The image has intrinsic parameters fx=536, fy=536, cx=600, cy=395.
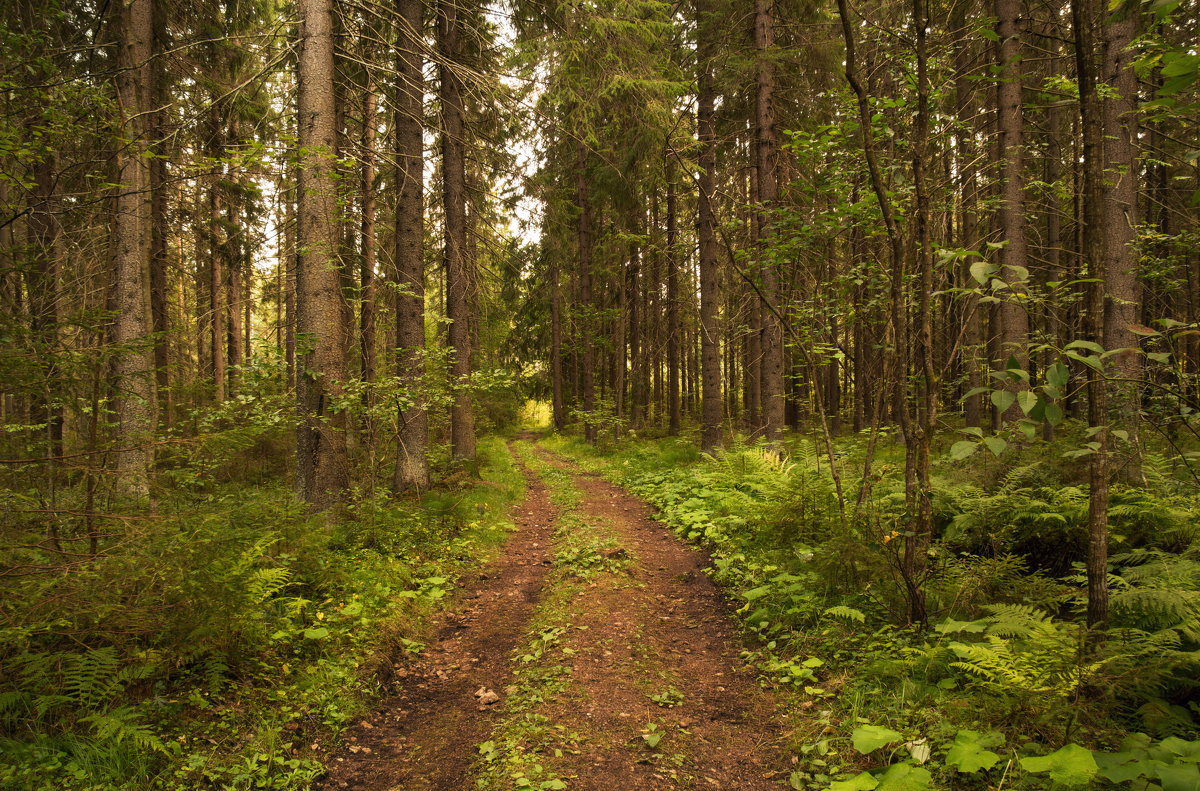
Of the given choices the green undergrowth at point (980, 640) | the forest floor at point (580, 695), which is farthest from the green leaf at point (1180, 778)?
the forest floor at point (580, 695)

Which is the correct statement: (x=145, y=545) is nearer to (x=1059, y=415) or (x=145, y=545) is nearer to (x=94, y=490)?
(x=94, y=490)

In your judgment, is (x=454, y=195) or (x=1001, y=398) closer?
(x=1001, y=398)

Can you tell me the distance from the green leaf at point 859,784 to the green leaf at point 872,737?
113 millimetres

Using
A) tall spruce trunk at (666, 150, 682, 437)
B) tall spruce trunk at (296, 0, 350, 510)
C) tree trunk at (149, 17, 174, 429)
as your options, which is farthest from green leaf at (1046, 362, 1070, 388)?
tall spruce trunk at (666, 150, 682, 437)

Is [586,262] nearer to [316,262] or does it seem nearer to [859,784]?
[316,262]

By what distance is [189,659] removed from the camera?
12.2 ft

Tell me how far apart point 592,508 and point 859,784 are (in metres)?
7.29

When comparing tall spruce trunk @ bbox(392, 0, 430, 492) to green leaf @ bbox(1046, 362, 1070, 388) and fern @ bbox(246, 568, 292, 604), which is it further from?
green leaf @ bbox(1046, 362, 1070, 388)

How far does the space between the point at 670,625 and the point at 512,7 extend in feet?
36.6

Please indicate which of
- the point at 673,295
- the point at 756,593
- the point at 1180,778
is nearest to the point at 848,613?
the point at 756,593

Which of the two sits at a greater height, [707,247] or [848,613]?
[707,247]

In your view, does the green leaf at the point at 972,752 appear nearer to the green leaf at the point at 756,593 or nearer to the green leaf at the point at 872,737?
the green leaf at the point at 872,737

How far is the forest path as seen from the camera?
3.31 meters

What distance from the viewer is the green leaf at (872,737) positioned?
2879 mm
